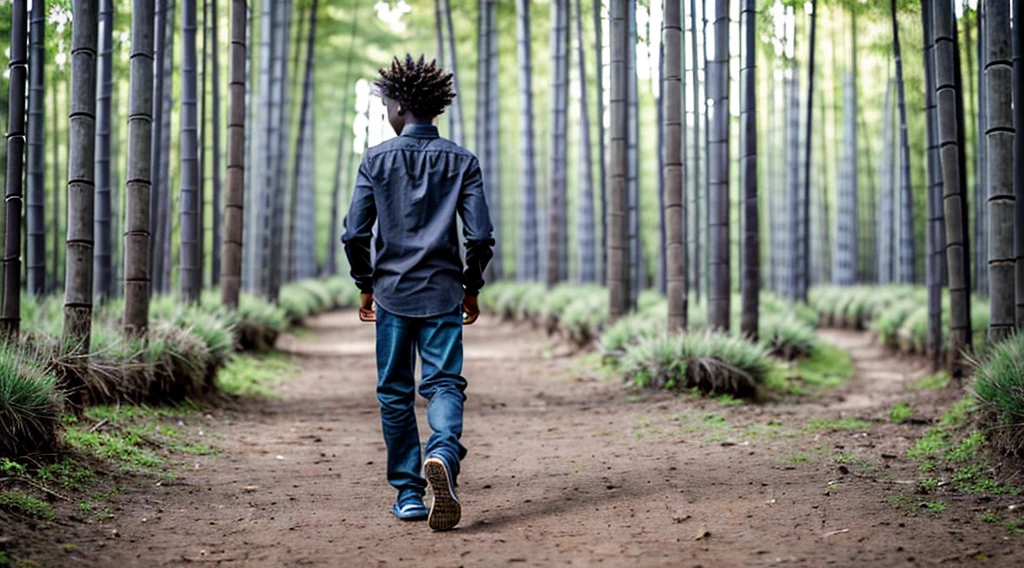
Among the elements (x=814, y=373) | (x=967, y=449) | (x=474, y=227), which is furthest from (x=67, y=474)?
(x=814, y=373)

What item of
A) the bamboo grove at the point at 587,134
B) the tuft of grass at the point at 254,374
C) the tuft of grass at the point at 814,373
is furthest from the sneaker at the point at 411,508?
the tuft of grass at the point at 814,373

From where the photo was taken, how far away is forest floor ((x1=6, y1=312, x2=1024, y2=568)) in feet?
8.51

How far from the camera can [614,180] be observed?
24.7 ft

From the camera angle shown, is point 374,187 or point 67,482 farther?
point 67,482

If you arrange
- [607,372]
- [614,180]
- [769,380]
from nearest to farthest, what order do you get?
1. [769,380]
2. [607,372]
3. [614,180]

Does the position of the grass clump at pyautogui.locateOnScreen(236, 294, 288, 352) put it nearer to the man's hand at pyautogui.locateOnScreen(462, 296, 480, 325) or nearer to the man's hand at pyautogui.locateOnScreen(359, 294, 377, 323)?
the man's hand at pyautogui.locateOnScreen(359, 294, 377, 323)

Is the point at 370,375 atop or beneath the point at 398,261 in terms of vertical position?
beneath

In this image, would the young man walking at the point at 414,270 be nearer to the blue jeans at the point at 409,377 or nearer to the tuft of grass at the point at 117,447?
the blue jeans at the point at 409,377

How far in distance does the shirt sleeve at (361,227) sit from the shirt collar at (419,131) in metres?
0.16

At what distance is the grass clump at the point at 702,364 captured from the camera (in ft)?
19.7

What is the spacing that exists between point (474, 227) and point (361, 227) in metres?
0.33

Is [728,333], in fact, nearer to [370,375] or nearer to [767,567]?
[370,375]

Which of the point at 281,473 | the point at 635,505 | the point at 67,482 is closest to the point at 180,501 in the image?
the point at 67,482

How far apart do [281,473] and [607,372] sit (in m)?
3.45
